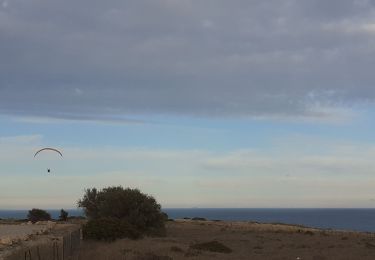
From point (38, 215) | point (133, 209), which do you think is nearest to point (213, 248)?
point (133, 209)

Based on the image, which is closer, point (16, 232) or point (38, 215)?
point (16, 232)

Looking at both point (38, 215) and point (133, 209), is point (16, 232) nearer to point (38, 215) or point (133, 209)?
point (133, 209)

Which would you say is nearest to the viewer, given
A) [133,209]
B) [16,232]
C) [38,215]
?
[16,232]

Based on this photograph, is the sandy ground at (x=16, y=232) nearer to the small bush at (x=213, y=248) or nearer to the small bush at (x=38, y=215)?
the small bush at (x=213, y=248)

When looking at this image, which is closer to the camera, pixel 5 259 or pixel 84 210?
pixel 5 259

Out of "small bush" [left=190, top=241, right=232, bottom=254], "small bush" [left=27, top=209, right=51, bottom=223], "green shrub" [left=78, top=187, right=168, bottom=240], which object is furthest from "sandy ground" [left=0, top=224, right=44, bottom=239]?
"small bush" [left=27, top=209, right=51, bottom=223]

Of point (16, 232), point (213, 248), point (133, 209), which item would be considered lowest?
point (213, 248)

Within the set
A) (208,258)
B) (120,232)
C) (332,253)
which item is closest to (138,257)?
(208,258)

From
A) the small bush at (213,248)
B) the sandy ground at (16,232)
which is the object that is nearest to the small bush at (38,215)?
the sandy ground at (16,232)

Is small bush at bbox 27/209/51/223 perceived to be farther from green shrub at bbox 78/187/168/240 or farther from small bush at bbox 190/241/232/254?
small bush at bbox 190/241/232/254

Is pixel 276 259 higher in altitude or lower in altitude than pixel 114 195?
lower

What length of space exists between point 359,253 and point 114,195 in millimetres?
27646

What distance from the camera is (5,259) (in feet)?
81.6

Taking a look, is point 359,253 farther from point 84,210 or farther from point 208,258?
point 84,210
